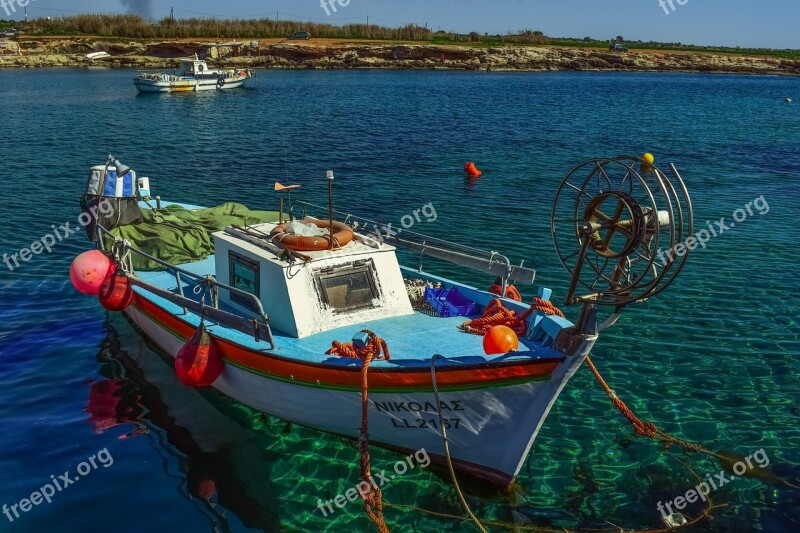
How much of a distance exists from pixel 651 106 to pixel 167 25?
98059mm

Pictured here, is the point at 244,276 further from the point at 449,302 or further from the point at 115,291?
the point at 449,302

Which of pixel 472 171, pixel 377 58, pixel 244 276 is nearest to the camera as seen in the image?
pixel 244 276

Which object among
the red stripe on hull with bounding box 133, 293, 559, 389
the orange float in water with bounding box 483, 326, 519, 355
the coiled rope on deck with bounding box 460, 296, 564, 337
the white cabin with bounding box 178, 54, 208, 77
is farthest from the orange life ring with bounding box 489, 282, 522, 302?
the white cabin with bounding box 178, 54, 208, 77

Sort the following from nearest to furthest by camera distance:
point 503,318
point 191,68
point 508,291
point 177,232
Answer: point 503,318
point 508,291
point 177,232
point 191,68

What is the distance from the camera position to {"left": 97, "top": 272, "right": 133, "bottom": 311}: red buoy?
46.2 ft

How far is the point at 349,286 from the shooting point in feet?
39.7

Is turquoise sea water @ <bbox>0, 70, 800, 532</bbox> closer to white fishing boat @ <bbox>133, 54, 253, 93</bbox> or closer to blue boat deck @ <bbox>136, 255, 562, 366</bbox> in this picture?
blue boat deck @ <bbox>136, 255, 562, 366</bbox>

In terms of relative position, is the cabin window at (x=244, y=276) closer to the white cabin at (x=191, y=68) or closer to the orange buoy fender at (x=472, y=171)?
the orange buoy fender at (x=472, y=171)

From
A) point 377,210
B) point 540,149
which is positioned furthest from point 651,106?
point 377,210

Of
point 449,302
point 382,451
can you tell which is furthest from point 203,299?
point 449,302

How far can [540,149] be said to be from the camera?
1592 inches

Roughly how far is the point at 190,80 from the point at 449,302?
65316 mm

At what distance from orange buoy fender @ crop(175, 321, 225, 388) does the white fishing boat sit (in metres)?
61.3

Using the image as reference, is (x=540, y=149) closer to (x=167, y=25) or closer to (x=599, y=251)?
(x=599, y=251)
